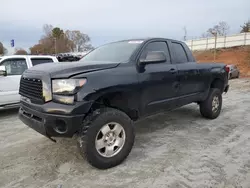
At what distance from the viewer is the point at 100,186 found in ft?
8.69

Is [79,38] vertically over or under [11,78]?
over

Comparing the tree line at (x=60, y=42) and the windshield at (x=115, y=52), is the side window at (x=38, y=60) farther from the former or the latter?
the tree line at (x=60, y=42)

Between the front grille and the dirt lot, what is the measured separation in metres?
0.97

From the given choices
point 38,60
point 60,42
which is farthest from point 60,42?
point 38,60

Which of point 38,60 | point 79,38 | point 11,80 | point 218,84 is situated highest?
point 79,38

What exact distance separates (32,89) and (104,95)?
1010 mm

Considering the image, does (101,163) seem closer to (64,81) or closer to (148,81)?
(64,81)

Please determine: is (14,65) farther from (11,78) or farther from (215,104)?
(215,104)

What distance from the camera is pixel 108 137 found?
3090 mm

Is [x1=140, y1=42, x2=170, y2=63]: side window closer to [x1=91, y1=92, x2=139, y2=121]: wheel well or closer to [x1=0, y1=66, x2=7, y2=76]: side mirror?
[x1=91, y1=92, x2=139, y2=121]: wheel well

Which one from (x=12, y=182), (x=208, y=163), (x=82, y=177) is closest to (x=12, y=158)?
(x=12, y=182)

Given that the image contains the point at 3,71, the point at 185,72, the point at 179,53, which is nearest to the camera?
the point at 185,72

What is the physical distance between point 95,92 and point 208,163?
6.25ft

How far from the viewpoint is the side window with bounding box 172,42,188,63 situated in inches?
176
